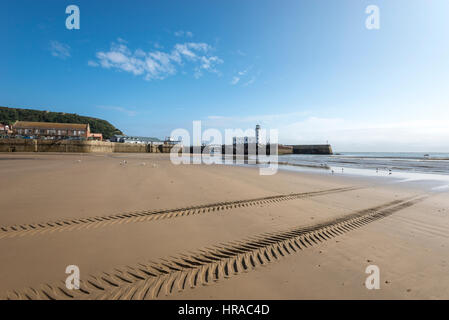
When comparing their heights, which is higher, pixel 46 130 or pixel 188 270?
pixel 46 130

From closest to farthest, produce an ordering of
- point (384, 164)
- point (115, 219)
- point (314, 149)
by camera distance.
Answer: point (115, 219), point (384, 164), point (314, 149)

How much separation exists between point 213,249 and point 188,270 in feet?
2.37

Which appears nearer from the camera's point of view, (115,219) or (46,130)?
(115,219)

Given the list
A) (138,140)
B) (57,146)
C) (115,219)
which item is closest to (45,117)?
(138,140)

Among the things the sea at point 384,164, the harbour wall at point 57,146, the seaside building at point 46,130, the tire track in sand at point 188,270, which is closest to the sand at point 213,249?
the tire track in sand at point 188,270

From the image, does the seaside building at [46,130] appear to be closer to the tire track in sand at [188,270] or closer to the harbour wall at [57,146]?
the harbour wall at [57,146]

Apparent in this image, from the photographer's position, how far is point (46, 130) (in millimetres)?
64812

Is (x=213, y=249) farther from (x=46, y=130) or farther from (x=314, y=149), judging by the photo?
(x=314, y=149)

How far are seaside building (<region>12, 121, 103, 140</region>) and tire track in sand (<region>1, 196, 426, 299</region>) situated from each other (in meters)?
77.8

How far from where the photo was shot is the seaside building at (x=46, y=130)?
62.6 m

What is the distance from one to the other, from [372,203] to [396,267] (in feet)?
15.8
